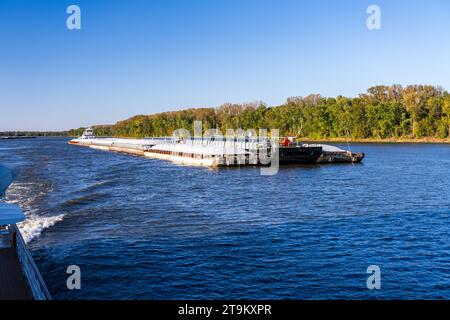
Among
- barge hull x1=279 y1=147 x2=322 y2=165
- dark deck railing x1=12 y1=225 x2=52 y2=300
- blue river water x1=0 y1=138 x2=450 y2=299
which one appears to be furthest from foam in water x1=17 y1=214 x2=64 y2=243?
barge hull x1=279 y1=147 x2=322 y2=165

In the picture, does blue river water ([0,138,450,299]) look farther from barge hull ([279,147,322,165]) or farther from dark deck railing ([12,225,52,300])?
barge hull ([279,147,322,165])

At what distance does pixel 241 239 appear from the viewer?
30.2 meters

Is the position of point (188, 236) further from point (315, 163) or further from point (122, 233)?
point (315, 163)

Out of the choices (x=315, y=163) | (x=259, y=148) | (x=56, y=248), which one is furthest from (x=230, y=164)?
(x=56, y=248)

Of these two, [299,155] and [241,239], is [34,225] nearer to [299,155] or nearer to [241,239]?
[241,239]

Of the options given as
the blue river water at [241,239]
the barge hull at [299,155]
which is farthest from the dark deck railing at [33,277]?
the barge hull at [299,155]

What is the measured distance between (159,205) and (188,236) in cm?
1367

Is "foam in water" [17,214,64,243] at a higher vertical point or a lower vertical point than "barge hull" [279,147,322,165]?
lower

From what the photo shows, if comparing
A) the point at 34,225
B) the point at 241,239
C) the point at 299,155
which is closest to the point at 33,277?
the point at 241,239

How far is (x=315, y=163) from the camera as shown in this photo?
307 feet

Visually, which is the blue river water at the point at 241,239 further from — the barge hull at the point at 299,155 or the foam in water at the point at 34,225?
the barge hull at the point at 299,155

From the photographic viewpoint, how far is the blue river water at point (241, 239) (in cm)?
2192

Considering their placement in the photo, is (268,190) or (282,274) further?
(268,190)

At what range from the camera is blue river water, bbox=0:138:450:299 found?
71.9ft
